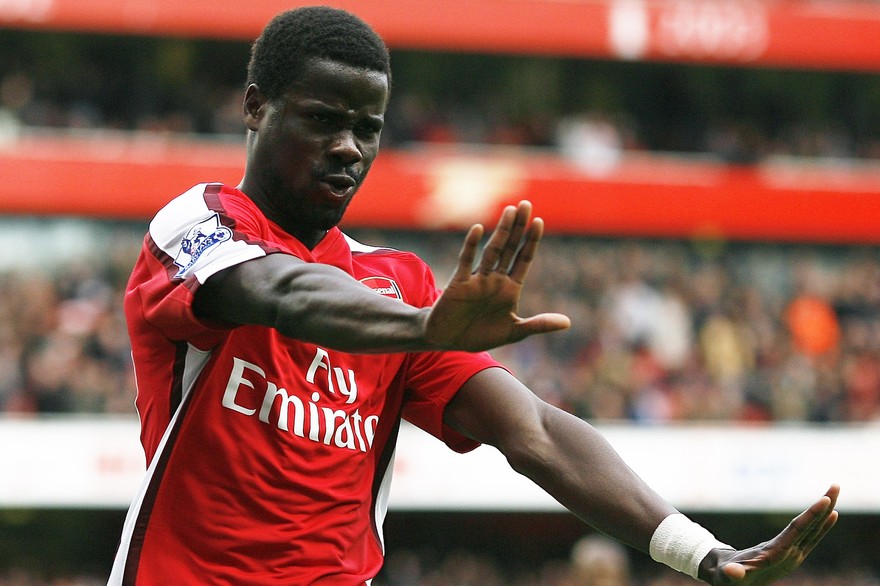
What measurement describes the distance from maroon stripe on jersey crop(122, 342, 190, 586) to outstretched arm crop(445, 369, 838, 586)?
2.74ft

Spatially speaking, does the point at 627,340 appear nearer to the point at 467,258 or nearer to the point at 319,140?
the point at 319,140

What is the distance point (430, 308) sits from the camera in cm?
281

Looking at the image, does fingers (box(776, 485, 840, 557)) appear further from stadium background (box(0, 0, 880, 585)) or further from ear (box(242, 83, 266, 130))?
stadium background (box(0, 0, 880, 585))

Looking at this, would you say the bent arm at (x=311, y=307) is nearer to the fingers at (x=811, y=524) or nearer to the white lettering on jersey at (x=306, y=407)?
the white lettering on jersey at (x=306, y=407)

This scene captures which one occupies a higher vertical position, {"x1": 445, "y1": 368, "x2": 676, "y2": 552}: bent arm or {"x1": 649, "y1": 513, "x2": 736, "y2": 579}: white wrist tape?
{"x1": 445, "y1": 368, "x2": 676, "y2": 552}: bent arm

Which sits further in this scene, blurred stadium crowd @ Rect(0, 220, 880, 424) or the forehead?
blurred stadium crowd @ Rect(0, 220, 880, 424)

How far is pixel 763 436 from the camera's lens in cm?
1634

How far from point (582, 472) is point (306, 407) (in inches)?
32.2

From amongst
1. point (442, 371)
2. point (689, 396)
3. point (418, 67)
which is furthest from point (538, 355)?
point (442, 371)

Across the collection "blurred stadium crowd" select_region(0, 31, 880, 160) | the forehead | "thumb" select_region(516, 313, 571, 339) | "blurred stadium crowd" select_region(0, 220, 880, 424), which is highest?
the forehead

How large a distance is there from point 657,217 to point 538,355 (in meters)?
5.55

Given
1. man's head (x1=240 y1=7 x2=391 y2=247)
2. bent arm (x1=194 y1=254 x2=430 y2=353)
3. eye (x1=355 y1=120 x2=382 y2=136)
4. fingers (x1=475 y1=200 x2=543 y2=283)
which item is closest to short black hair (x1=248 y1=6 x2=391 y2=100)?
man's head (x1=240 y1=7 x2=391 y2=247)

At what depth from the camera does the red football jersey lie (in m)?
3.43

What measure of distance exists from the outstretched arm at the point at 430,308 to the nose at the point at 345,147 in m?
0.51
